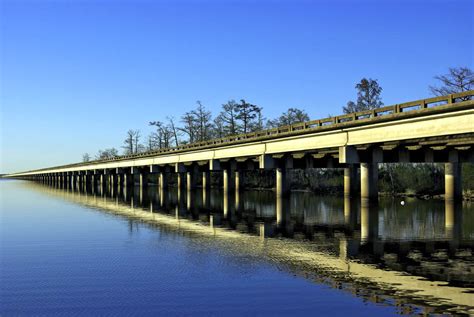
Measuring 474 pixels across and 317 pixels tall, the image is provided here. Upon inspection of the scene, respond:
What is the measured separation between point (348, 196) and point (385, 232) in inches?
1002

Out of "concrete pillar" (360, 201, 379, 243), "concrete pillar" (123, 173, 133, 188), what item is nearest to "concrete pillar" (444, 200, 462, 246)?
"concrete pillar" (360, 201, 379, 243)

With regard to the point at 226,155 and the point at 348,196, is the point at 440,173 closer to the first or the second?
the point at 348,196

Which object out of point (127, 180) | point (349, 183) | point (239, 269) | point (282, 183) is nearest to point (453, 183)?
point (349, 183)

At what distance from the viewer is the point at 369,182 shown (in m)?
41.3

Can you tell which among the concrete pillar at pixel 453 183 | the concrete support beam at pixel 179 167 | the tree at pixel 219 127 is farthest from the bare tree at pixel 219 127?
the concrete pillar at pixel 453 183

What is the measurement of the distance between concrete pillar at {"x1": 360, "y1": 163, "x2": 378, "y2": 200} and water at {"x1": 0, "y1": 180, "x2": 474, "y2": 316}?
1362 centimetres

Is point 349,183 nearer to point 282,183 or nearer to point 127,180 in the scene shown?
point 282,183

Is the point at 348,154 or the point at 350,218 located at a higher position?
the point at 348,154

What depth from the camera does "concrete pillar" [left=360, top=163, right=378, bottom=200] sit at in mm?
40938

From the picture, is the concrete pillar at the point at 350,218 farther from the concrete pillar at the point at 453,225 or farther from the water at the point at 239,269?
the concrete pillar at the point at 453,225

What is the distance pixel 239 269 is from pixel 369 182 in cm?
2847

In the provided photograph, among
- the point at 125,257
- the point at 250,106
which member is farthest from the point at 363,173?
the point at 250,106

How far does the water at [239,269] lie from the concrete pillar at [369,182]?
13621 mm

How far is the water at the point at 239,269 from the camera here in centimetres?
1095
